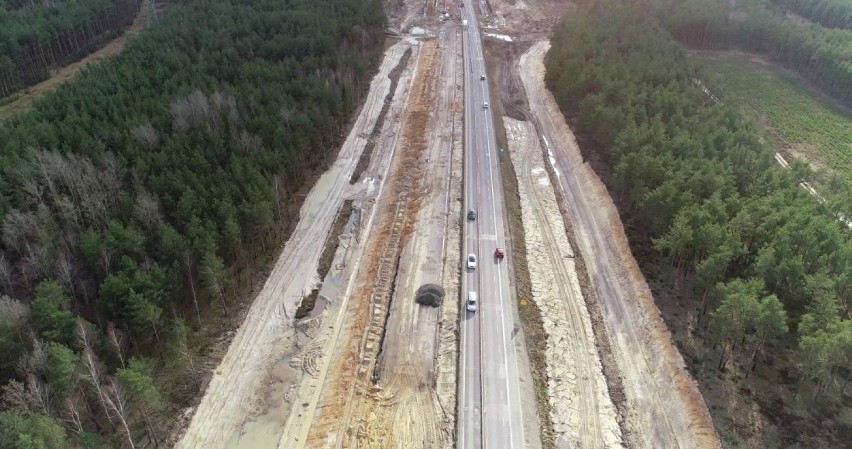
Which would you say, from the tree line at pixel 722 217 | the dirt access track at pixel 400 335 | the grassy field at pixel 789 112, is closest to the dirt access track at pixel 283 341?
the dirt access track at pixel 400 335

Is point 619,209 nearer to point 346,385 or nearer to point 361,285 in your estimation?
point 361,285

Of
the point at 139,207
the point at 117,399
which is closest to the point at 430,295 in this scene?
the point at 117,399

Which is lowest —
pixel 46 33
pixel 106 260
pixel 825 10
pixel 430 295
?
pixel 430 295

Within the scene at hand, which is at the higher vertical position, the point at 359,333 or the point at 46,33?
the point at 46,33

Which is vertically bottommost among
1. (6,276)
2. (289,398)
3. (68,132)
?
(289,398)

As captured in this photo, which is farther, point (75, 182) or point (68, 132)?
point (68, 132)

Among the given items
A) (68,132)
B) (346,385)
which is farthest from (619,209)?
(68,132)

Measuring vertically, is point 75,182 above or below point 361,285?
above

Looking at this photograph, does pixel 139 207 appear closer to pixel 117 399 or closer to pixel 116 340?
pixel 116 340
